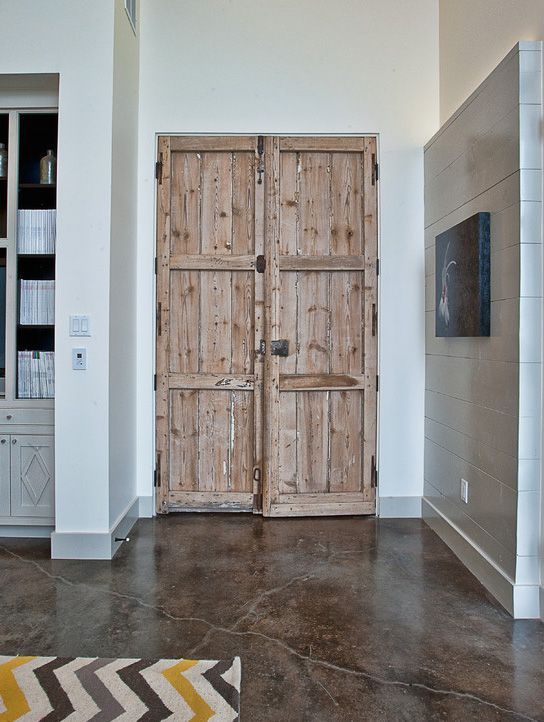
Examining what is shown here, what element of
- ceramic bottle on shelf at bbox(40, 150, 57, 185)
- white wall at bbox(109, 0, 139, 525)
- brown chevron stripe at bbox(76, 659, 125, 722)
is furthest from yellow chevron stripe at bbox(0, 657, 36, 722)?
ceramic bottle on shelf at bbox(40, 150, 57, 185)

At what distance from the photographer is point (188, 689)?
1.82m

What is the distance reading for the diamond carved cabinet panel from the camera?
3.18 m

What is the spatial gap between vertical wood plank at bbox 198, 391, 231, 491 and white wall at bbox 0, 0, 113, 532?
858 millimetres

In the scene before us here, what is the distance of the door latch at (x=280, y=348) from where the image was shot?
3.70m

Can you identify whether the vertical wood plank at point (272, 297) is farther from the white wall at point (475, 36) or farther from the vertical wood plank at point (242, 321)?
the white wall at point (475, 36)

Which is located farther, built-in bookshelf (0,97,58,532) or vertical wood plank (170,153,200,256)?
vertical wood plank (170,153,200,256)

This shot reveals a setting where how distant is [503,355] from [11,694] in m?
2.27

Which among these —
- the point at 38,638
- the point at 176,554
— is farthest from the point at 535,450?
the point at 38,638

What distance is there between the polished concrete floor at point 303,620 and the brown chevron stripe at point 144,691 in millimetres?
94

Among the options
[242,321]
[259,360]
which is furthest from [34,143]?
[259,360]

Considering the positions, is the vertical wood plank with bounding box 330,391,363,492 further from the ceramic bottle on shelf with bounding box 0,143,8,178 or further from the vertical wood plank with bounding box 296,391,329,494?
the ceramic bottle on shelf with bounding box 0,143,8,178

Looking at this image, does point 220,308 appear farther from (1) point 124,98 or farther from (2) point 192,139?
(1) point 124,98

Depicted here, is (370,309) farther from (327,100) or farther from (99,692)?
(99,692)

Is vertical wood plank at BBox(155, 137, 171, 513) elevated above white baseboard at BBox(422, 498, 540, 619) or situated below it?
above
